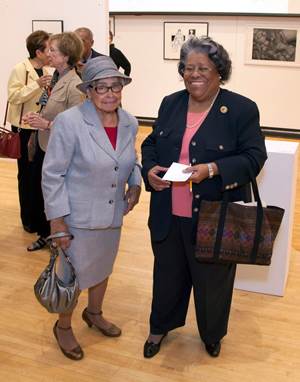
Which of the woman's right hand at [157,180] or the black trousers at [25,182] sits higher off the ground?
the woman's right hand at [157,180]

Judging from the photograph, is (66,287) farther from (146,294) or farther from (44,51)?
(44,51)

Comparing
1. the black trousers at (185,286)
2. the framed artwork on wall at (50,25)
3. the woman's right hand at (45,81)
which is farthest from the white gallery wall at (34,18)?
the black trousers at (185,286)

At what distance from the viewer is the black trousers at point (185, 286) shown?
9.61 feet

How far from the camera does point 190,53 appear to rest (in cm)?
267

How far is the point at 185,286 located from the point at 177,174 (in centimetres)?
83

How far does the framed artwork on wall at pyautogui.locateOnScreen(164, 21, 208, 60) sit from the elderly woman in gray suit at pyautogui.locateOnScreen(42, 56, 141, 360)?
7093 mm

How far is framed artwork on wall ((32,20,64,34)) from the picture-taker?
6219 millimetres

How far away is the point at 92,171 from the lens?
275 centimetres

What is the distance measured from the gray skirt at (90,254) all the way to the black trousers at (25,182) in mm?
1949

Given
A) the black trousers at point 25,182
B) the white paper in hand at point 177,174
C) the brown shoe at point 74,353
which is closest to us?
the white paper in hand at point 177,174

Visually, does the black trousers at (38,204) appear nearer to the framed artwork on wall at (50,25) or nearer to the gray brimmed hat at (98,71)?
the gray brimmed hat at (98,71)

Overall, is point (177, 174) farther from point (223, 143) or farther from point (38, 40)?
point (38, 40)

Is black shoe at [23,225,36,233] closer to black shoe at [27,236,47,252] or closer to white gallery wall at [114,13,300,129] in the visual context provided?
black shoe at [27,236,47,252]

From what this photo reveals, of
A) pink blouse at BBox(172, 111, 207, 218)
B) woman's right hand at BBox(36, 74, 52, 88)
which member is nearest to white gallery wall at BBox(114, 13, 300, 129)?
woman's right hand at BBox(36, 74, 52, 88)
